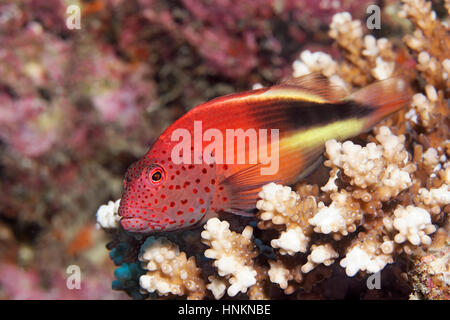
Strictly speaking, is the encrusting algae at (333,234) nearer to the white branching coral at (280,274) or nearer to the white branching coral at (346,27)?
the white branching coral at (280,274)

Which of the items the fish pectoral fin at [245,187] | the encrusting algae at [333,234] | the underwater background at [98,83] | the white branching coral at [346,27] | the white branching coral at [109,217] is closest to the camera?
the encrusting algae at [333,234]

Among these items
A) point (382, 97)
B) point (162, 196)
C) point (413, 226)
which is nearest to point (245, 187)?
point (162, 196)

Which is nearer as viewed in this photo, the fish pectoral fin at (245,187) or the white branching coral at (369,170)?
the white branching coral at (369,170)

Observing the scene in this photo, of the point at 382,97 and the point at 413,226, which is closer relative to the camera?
the point at 413,226

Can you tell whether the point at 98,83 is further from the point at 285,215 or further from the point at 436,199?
the point at 436,199

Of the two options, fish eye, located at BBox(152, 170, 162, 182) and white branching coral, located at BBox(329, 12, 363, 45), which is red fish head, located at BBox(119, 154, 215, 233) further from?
white branching coral, located at BBox(329, 12, 363, 45)

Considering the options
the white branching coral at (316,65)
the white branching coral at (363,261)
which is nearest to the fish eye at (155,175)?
the white branching coral at (363,261)

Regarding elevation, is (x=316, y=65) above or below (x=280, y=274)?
above
